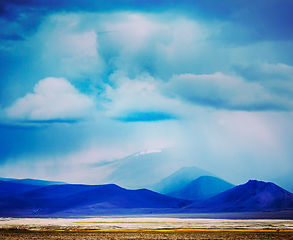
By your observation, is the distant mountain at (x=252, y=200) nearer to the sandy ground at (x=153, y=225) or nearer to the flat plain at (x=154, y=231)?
the sandy ground at (x=153, y=225)

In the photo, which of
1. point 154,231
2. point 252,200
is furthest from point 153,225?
point 252,200

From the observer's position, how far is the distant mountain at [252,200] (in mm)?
153875

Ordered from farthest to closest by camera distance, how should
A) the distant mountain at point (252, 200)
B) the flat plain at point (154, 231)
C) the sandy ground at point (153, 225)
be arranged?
the distant mountain at point (252, 200) → the sandy ground at point (153, 225) → the flat plain at point (154, 231)

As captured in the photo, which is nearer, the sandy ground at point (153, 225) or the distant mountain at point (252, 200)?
the sandy ground at point (153, 225)

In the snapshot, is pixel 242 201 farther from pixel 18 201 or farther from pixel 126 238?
pixel 126 238

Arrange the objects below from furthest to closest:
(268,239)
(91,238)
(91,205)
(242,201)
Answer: (91,205), (242,201), (91,238), (268,239)

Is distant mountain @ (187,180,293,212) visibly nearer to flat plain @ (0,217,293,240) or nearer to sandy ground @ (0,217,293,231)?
sandy ground @ (0,217,293,231)

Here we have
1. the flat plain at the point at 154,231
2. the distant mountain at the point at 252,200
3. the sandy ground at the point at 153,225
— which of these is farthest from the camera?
the distant mountain at the point at 252,200

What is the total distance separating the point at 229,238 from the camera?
33.3 metres

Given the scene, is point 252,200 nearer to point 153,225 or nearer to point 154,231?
point 153,225

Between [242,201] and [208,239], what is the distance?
140462 millimetres

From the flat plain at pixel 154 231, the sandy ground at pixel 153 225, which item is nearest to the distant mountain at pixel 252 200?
the sandy ground at pixel 153 225

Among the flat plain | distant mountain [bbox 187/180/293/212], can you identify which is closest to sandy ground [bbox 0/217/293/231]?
the flat plain

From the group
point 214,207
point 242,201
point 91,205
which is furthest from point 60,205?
point 242,201
